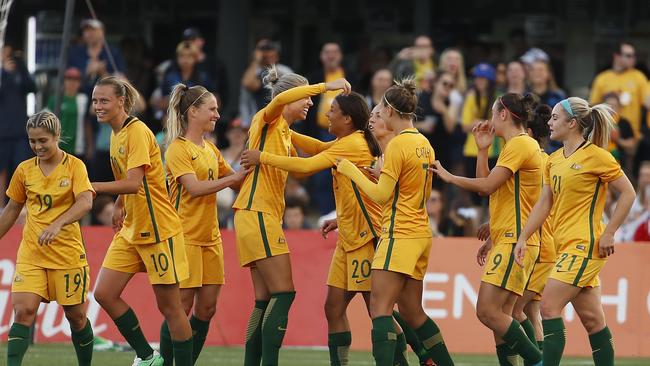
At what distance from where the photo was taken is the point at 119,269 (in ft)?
35.4

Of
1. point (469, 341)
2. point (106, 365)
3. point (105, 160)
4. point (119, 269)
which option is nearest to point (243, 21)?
point (105, 160)

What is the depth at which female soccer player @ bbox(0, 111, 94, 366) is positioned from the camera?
10.4m

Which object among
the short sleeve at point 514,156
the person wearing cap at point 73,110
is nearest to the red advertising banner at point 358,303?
the person wearing cap at point 73,110

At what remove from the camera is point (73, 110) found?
57.7 feet

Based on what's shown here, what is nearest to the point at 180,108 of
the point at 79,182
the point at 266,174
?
the point at 266,174

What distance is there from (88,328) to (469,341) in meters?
5.04

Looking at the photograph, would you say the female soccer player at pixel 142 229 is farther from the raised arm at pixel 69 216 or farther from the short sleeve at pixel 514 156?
the short sleeve at pixel 514 156

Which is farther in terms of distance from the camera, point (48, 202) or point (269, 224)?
point (269, 224)

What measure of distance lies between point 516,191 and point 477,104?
6.71 meters

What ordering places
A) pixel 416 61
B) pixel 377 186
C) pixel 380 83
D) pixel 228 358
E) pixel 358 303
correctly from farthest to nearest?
1. pixel 416 61
2. pixel 380 83
3. pixel 358 303
4. pixel 228 358
5. pixel 377 186

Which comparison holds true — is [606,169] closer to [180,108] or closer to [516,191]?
[516,191]

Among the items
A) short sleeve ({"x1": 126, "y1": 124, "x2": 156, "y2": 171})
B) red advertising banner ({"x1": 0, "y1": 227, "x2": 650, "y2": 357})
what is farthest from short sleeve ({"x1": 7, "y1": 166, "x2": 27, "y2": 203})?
red advertising banner ({"x1": 0, "y1": 227, "x2": 650, "y2": 357})

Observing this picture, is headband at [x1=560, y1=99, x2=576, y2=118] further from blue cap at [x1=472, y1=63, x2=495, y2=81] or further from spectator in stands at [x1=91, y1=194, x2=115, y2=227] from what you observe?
spectator in stands at [x1=91, y1=194, x2=115, y2=227]

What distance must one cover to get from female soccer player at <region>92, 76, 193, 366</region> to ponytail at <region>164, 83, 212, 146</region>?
0.27 metres
